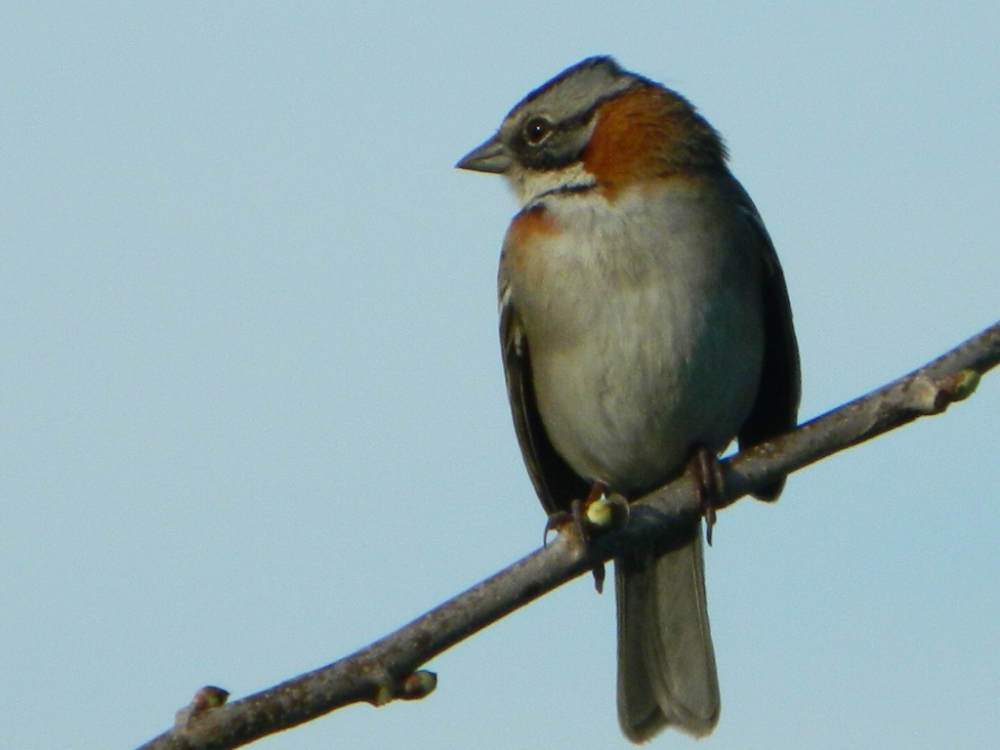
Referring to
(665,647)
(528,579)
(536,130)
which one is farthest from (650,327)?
(528,579)

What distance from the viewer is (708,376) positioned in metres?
5.96

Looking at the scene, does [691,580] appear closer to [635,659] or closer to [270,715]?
[635,659]

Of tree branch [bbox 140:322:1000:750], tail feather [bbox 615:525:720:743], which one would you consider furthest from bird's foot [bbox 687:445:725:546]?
tail feather [bbox 615:525:720:743]

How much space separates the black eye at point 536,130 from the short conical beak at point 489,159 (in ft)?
0.40

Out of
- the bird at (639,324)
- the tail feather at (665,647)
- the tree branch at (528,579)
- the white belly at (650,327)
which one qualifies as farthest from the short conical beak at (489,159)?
the tree branch at (528,579)

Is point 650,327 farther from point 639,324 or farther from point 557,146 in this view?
point 557,146

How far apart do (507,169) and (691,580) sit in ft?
6.52

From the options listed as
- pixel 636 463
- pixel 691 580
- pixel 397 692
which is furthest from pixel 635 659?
pixel 397 692

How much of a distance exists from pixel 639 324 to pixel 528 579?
229 centimetres

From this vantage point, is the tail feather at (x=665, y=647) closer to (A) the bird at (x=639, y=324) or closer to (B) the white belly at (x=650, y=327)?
(A) the bird at (x=639, y=324)

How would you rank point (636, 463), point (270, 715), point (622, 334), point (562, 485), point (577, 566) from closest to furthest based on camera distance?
point (270, 715)
point (577, 566)
point (622, 334)
point (636, 463)
point (562, 485)

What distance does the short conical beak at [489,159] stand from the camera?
22.2 feet

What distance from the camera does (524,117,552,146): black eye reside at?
6.71 meters

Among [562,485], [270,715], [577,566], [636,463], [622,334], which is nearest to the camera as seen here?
[270,715]
